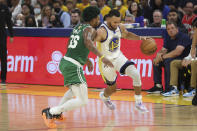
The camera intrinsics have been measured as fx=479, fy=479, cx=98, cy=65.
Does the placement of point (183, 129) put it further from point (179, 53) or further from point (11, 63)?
point (11, 63)

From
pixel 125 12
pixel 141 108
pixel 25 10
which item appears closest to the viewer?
pixel 141 108

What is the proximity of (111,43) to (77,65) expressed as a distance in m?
1.54

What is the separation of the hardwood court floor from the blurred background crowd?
7.99 ft

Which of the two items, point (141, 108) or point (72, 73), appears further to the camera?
point (141, 108)

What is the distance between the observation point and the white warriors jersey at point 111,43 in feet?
28.7

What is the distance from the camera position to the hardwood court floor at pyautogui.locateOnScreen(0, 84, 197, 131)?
730cm

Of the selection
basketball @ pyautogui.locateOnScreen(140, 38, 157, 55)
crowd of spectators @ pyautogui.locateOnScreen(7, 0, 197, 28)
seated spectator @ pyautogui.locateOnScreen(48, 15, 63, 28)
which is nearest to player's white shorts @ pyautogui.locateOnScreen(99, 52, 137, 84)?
basketball @ pyautogui.locateOnScreen(140, 38, 157, 55)

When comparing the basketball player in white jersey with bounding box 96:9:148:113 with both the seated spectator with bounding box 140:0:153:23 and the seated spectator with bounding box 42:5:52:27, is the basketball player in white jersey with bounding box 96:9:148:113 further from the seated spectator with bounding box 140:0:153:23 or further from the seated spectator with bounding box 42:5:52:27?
the seated spectator with bounding box 42:5:52:27

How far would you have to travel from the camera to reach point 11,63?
46.9 ft

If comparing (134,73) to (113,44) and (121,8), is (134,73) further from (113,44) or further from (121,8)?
(121,8)

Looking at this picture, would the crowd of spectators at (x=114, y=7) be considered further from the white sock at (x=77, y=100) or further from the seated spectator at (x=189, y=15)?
the white sock at (x=77, y=100)

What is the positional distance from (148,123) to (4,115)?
2.64 metres

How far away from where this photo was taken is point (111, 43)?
8.78 metres

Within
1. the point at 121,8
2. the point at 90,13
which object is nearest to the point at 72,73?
the point at 90,13
